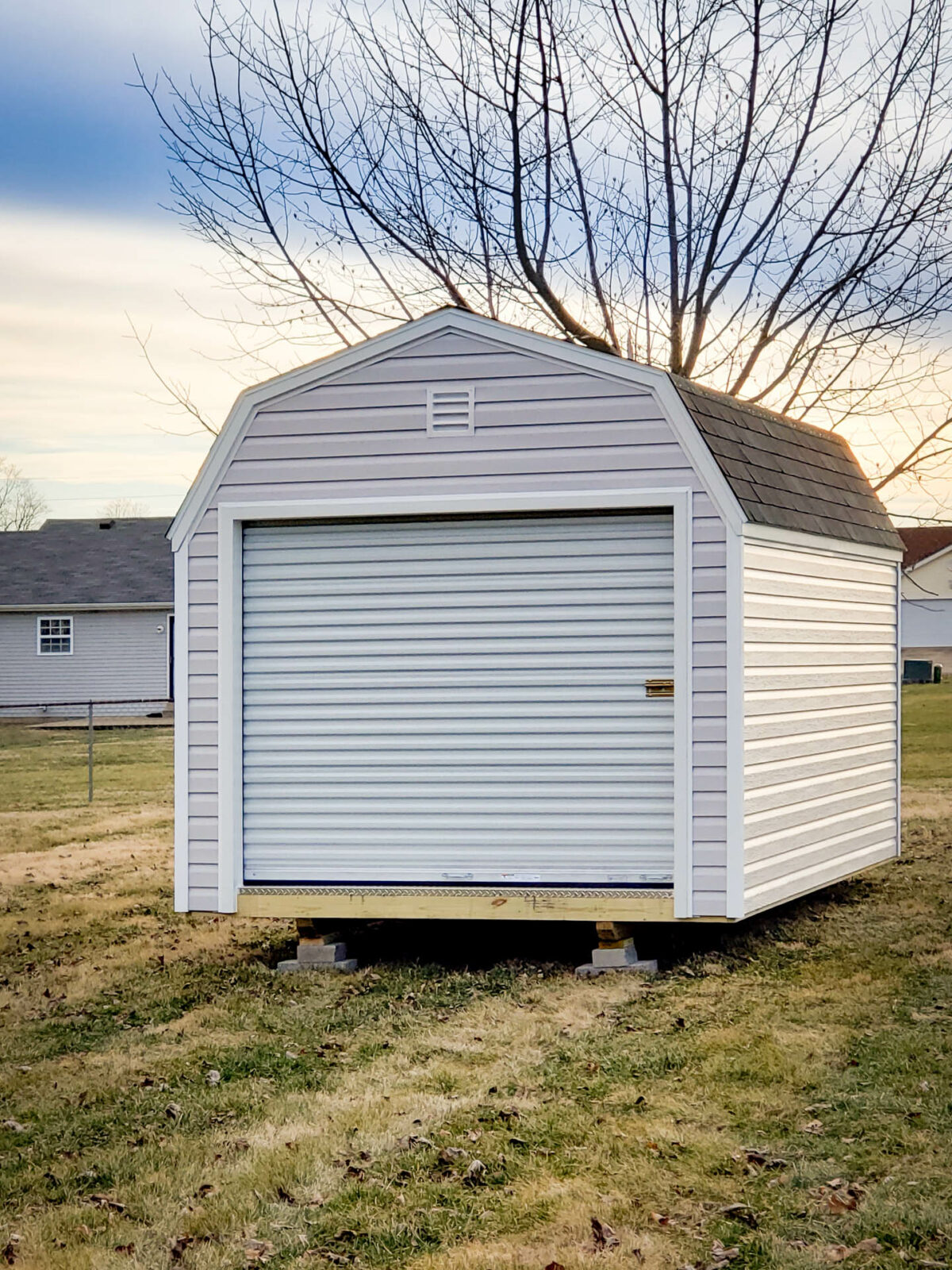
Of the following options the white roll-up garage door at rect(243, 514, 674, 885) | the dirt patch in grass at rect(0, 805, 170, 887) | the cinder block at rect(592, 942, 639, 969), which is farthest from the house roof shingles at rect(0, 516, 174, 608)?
the cinder block at rect(592, 942, 639, 969)

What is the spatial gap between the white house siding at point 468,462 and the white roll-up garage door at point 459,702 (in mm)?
243

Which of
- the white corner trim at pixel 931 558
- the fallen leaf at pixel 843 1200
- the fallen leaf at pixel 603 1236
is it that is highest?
the white corner trim at pixel 931 558

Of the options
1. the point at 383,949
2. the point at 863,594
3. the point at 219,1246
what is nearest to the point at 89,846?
the point at 383,949

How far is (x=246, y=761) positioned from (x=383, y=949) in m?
1.69

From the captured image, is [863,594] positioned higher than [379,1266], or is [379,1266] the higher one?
[863,594]

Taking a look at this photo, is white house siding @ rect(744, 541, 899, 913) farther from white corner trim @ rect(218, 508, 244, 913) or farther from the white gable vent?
white corner trim @ rect(218, 508, 244, 913)

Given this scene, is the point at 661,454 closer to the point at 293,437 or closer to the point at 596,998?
the point at 293,437

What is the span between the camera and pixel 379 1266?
14.4 ft

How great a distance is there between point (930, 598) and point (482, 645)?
48224mm

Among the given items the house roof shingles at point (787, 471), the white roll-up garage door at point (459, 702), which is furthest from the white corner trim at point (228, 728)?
the house roof shingles at point (787, 471)

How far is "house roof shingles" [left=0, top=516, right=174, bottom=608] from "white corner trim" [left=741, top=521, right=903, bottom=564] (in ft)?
75.4

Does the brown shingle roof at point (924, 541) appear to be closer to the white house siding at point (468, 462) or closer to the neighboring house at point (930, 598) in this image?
the neighboring house at point (930, 598)

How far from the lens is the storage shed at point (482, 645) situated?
27.1 ft

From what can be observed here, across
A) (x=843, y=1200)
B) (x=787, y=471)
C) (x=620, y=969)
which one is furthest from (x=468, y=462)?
(x=843, y=1200)
